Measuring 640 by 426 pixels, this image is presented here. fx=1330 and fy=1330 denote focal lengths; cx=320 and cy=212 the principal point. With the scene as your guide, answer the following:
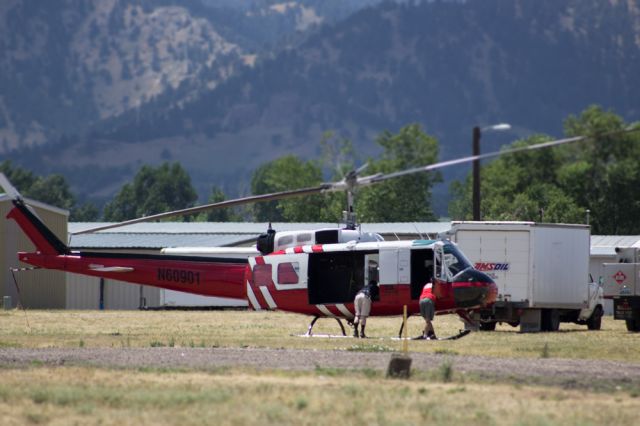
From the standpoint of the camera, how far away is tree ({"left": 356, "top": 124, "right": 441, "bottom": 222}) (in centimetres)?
11919

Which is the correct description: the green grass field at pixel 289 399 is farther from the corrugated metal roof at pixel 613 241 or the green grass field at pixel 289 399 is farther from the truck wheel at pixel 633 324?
the corrugated metal roof at pixel 613 241

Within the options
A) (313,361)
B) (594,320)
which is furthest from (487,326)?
A: (313,361)

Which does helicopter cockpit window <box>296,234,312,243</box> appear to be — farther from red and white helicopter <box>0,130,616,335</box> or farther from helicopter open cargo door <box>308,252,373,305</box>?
helicopter open cargo door <box>308,252,373,305</box>

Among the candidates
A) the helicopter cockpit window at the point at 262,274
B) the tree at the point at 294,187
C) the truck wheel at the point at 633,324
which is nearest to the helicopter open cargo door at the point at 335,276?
the helicopter cockpit window at the point at 262,274

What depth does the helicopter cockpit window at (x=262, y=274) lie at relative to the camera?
3347cm

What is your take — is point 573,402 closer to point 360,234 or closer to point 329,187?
point 329,187

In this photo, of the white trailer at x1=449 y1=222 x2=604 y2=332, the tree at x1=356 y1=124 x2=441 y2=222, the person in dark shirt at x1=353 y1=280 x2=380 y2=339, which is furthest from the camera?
the tree at x1=356 y1=124 x2=441 y2=222

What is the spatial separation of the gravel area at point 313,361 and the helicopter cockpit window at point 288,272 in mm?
6079

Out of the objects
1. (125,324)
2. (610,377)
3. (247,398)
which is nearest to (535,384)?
(610,377)

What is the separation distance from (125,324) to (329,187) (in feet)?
59.2

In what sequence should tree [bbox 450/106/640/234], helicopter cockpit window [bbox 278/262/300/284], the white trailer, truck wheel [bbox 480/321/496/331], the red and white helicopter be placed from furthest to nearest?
tree [bbox 450/106/640/234], truck wheel [bbox 480/321/496/331], the white trailer, helicopter cockpit window [bbox 278/262/300/284], the red and white helicopter

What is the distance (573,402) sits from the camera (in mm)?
18703

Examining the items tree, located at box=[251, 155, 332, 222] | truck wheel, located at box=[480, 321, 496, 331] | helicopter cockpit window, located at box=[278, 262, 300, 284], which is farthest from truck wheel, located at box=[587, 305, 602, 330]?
tree, located at box=[251, 155, 332, 222]

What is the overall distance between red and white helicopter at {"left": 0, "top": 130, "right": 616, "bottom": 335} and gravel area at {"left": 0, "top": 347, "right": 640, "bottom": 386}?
559 centimetres
